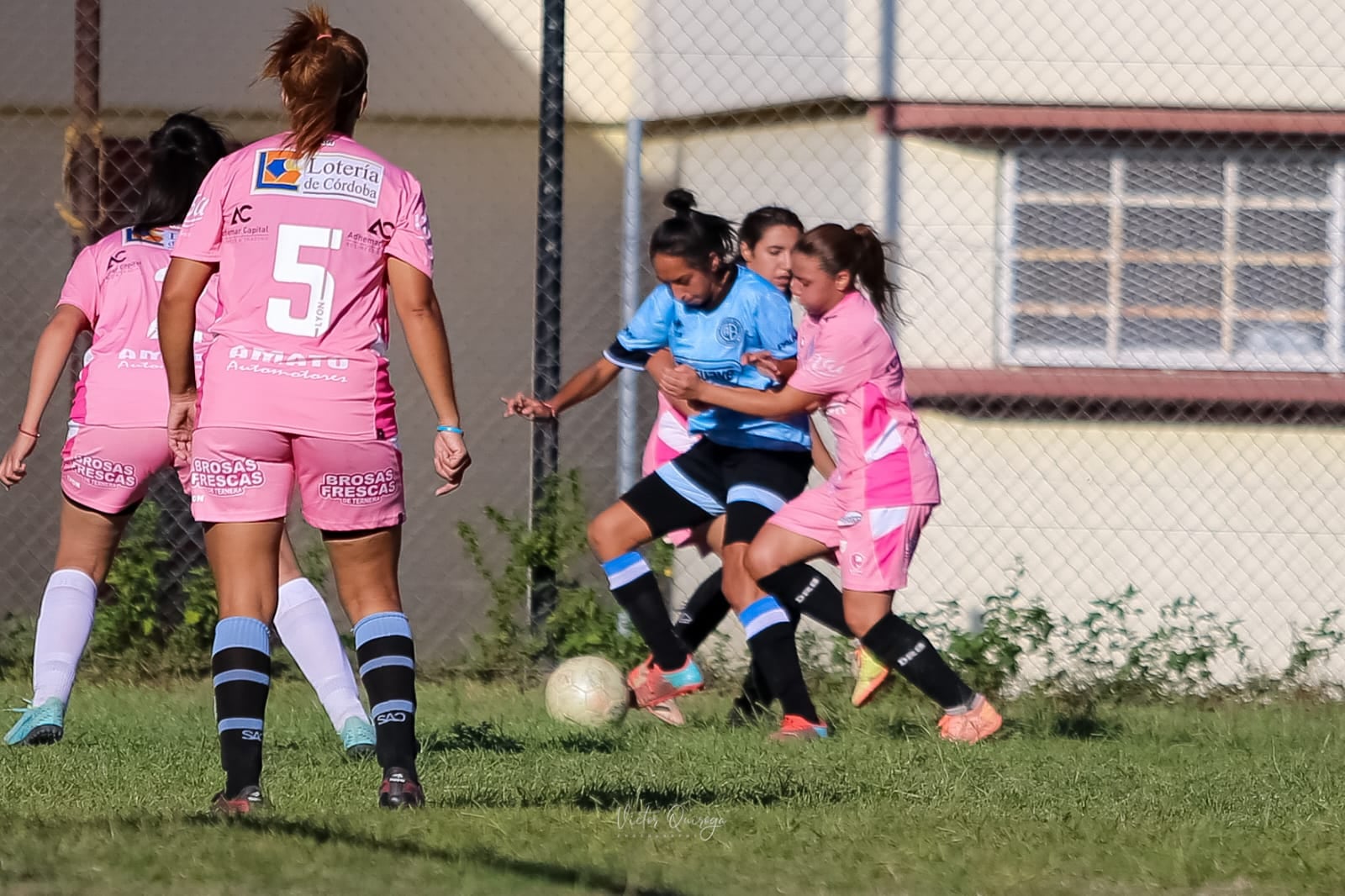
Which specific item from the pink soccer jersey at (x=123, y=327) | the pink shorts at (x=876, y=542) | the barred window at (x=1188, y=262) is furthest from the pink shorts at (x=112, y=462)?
the barred window at (x=1188, y=262)

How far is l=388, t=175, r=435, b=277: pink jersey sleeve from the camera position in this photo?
417cm

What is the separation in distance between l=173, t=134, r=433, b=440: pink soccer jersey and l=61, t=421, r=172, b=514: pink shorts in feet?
5.33

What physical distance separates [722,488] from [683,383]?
827 millimetres

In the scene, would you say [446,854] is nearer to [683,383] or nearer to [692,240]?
[683,383]

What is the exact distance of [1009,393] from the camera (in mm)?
8484

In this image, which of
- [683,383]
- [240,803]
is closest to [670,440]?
[683,383]

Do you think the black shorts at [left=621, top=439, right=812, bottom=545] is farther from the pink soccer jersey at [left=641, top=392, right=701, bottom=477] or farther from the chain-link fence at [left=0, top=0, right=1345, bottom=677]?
the chain-link fence at [left=0, top=0, right=1345, bottom=677]

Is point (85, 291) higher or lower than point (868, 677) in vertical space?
higher

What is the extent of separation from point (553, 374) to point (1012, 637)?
2.33 meters

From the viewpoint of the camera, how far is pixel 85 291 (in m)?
5.83

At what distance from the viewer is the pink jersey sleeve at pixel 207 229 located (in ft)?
13.7

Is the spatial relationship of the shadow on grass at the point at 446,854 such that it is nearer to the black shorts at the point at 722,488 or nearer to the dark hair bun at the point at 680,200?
the black shorts at the point at 722,488

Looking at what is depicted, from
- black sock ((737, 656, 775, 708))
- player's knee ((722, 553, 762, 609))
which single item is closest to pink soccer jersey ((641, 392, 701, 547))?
player's knee ((722, 553, 762, 609))

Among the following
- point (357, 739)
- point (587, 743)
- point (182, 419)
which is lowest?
point (587, 743)
